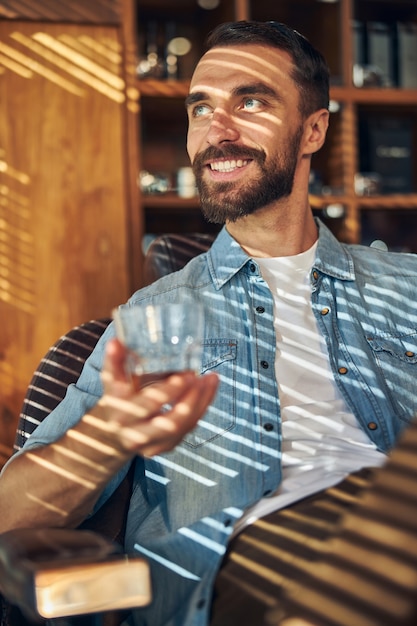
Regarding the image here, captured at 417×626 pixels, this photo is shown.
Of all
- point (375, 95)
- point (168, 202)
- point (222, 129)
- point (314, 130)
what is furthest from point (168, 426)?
point (375, 95)

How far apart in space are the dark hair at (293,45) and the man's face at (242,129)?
0.02 metres

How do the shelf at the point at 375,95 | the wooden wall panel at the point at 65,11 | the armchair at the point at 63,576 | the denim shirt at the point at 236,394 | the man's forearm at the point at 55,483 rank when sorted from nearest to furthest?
1. the armchair at the point at 63,576
2. the man's forearm at the point at 55,483
3. the denim shirt at the point at 236,394
4. the wooden wall panel at the point at 65,11
5. the shelf at the point at 375,95

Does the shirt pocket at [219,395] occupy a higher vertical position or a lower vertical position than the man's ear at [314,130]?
lower

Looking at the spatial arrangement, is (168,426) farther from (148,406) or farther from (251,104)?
(251,104)

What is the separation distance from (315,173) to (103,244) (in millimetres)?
863

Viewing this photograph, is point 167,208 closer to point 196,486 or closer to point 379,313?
point 379,313

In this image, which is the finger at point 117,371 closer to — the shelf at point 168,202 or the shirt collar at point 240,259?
the shirt collar at point 240,259

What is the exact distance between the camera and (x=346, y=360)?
5.16 ft

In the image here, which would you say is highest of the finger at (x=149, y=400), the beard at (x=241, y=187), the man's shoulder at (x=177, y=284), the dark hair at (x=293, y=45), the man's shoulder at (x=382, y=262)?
the dark hair at (x=293, y=45)

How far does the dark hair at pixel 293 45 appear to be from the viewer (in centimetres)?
177

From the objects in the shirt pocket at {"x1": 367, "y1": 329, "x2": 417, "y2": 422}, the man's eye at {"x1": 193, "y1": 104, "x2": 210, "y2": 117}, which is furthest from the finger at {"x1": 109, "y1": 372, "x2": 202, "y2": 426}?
the man's eye at {"x1": 193, "y1": 104, "x2": 210, "y2": 117}

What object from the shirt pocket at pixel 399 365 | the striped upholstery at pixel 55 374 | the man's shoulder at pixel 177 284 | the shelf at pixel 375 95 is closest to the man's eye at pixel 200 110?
the man's shoulder at pixel 177 284

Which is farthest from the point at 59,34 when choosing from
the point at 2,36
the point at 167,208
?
the point at 167,208

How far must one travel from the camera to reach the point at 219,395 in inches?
58.3
